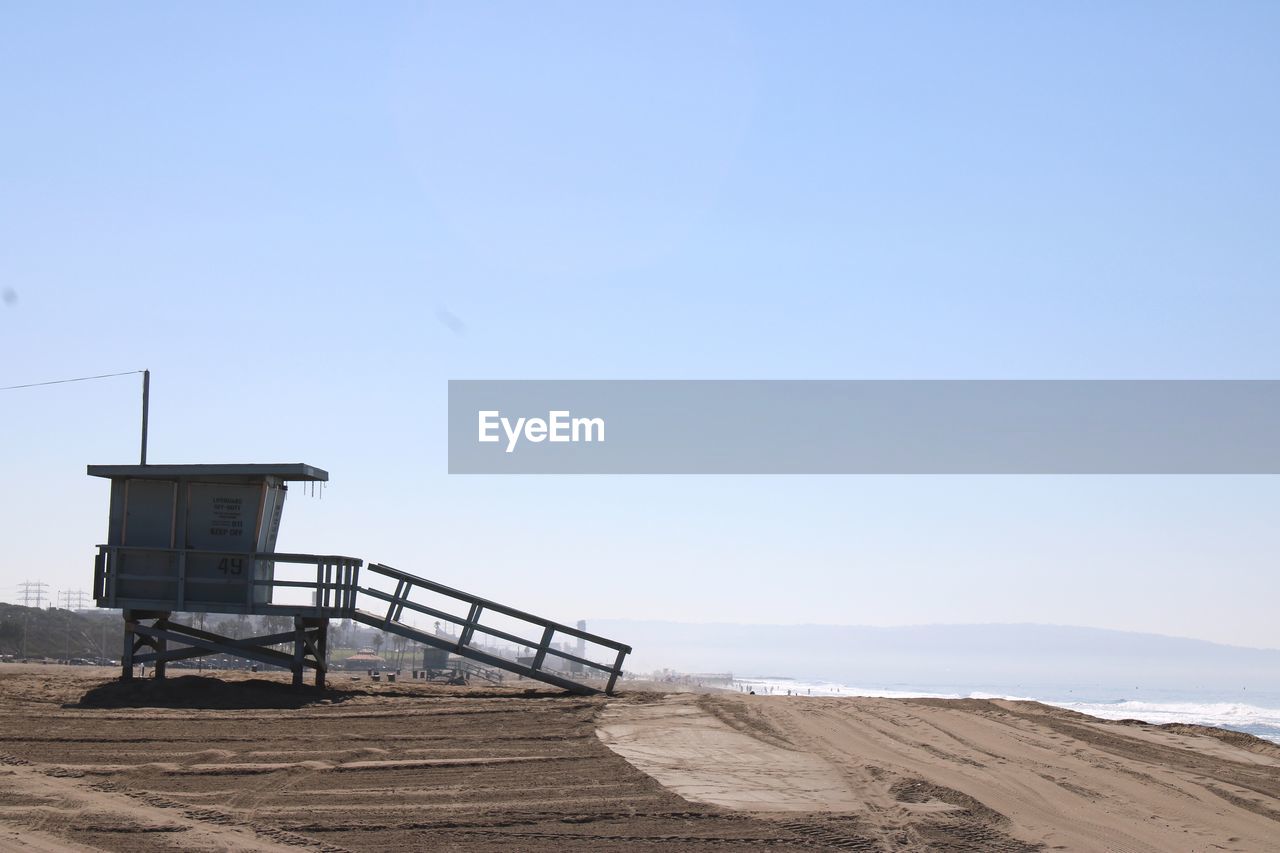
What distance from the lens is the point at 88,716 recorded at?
1488 centimetres

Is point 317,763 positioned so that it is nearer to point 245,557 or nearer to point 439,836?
point 439,836

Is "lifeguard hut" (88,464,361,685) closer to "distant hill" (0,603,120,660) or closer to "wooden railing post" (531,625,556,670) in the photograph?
"wooden railing post" (531,625,556,670)

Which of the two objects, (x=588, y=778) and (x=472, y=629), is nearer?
(x=588, y=778)

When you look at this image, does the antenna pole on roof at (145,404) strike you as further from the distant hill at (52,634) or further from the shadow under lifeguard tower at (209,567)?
the distant hill at (52,634)

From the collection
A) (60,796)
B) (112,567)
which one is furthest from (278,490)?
(60,796)

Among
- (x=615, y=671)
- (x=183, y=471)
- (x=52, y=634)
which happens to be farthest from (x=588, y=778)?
(x=52, y=634)

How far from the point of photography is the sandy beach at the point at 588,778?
9578mm

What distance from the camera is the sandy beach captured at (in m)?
9.58

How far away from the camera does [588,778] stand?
11633 mm

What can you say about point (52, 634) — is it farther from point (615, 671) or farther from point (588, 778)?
point (588, 778)

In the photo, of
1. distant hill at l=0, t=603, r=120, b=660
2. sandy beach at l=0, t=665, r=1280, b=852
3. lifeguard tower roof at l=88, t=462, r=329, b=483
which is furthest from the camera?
distant hill at l=0, t=603, r=120, b=660

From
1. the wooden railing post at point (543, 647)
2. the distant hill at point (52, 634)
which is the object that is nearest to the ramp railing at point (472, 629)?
the wooden railing post at point (543, 647)

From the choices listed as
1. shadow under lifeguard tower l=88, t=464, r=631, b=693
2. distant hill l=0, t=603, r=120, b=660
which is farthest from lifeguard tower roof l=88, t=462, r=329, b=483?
distant hill l=0, t=603, r=120, b=660

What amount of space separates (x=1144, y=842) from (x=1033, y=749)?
4.78m
